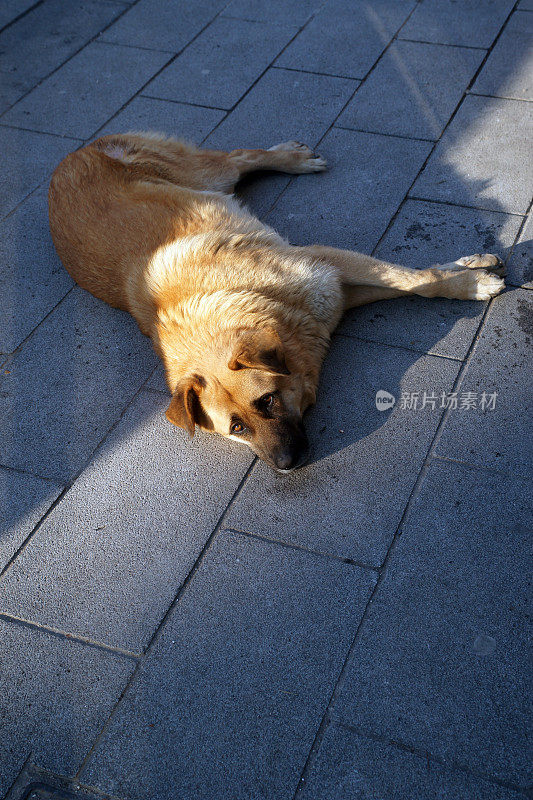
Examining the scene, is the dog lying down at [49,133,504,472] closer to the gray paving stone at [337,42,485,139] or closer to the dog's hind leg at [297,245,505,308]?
the dog's hind leg at [297,245,505,308]

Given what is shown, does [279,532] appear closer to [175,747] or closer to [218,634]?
[218,634]

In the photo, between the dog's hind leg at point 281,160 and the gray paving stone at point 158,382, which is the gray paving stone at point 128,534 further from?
Answer: the dog's hind leg at point 281,160

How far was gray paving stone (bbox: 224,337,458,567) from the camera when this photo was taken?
3721 millimetres

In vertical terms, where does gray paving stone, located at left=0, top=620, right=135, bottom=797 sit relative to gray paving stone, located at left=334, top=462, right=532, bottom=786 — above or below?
above

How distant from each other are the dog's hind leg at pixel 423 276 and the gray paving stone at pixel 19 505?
2244 mm

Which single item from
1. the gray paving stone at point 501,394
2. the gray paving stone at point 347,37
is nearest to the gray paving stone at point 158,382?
the gray paving stone at point 501,394

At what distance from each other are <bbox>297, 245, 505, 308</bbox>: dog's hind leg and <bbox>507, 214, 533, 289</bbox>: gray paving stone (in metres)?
0.15

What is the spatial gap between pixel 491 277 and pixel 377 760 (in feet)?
9.74

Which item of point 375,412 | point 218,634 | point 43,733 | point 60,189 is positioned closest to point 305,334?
point 375,412

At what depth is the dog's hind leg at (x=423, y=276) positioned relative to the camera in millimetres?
4555

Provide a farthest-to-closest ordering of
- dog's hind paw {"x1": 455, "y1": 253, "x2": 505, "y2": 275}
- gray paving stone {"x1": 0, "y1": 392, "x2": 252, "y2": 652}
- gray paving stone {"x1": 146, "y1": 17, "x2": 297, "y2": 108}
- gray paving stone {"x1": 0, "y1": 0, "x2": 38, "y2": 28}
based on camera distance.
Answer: gray paving stone {"x1": 0, "y1": 0, "x2": 38, "y2": 28} → gray paving stone {"x1": 146, "y1": 17, "x2": 297, "y2": 108} → dog's hind paw {"x1": 455, "y1": 253, "x2": 505, "y2": 275} → gray paving stone {"x1": 0, "y1": 392, "x2": 252, "y2": 652}

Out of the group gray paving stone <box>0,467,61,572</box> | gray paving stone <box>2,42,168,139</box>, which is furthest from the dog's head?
gray paving stone <box>2,42,168,139</box>

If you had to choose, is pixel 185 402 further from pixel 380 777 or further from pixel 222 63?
pixel 222 63

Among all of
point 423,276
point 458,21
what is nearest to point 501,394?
point 423,276
